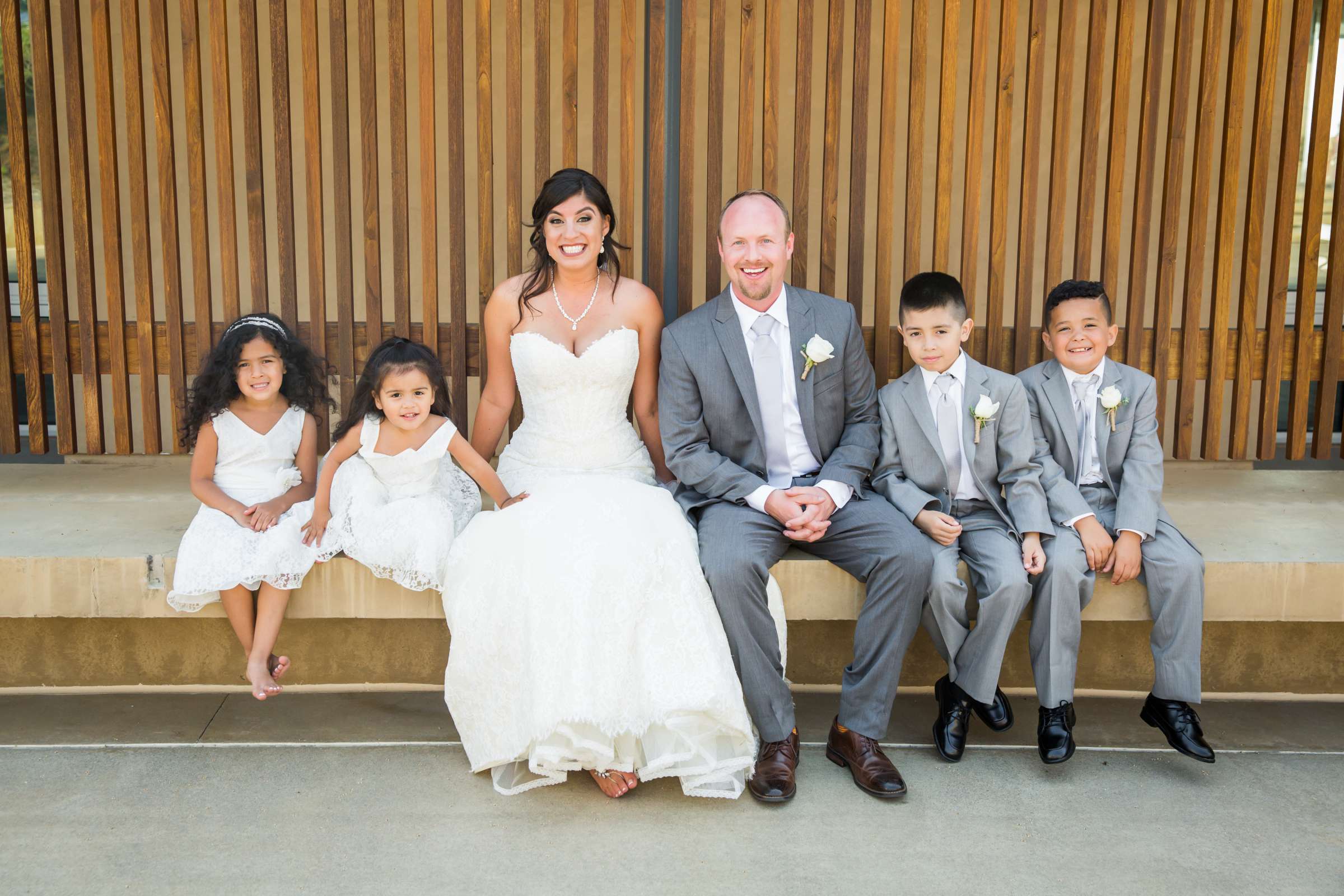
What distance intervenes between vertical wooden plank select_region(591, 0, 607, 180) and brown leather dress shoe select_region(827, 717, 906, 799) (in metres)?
1.99

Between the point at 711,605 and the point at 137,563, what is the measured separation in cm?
167

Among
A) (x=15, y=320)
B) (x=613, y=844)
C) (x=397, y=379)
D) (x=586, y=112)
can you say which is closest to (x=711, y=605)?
(x=613, y=844)

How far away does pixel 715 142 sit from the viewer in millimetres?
3895

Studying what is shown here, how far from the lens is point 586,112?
20.5 ft

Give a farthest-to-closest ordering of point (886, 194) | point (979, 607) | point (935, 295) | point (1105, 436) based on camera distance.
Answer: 1. point (886, 194)
2. point (1105, 436)
3. point (935, 295)
4. point (979, 607)

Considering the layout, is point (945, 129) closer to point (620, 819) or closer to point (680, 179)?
point (680, 179)

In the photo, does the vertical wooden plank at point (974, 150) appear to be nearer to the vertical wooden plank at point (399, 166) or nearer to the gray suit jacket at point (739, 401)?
the gray suit jacket at point (739, 401)

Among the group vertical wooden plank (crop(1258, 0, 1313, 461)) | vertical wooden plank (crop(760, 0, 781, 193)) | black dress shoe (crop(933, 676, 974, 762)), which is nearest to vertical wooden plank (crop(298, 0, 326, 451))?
vertical wooden plank (crop(760, 0, 781, 193))

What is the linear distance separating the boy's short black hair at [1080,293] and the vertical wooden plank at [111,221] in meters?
3.09

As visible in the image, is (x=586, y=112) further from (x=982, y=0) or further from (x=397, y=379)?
(x=397, y=379)

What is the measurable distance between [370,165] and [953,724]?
2662 millimetres

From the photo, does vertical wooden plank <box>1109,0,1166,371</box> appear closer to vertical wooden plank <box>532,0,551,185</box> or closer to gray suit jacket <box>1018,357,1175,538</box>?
gray suit jacket <box>1018,357,1175,538</box>

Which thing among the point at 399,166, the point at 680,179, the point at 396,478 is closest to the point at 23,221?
the point at 399,166

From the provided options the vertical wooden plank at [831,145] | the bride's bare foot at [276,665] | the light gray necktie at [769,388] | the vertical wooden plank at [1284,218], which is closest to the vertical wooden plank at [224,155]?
the bride's bare foot at [276,665]
